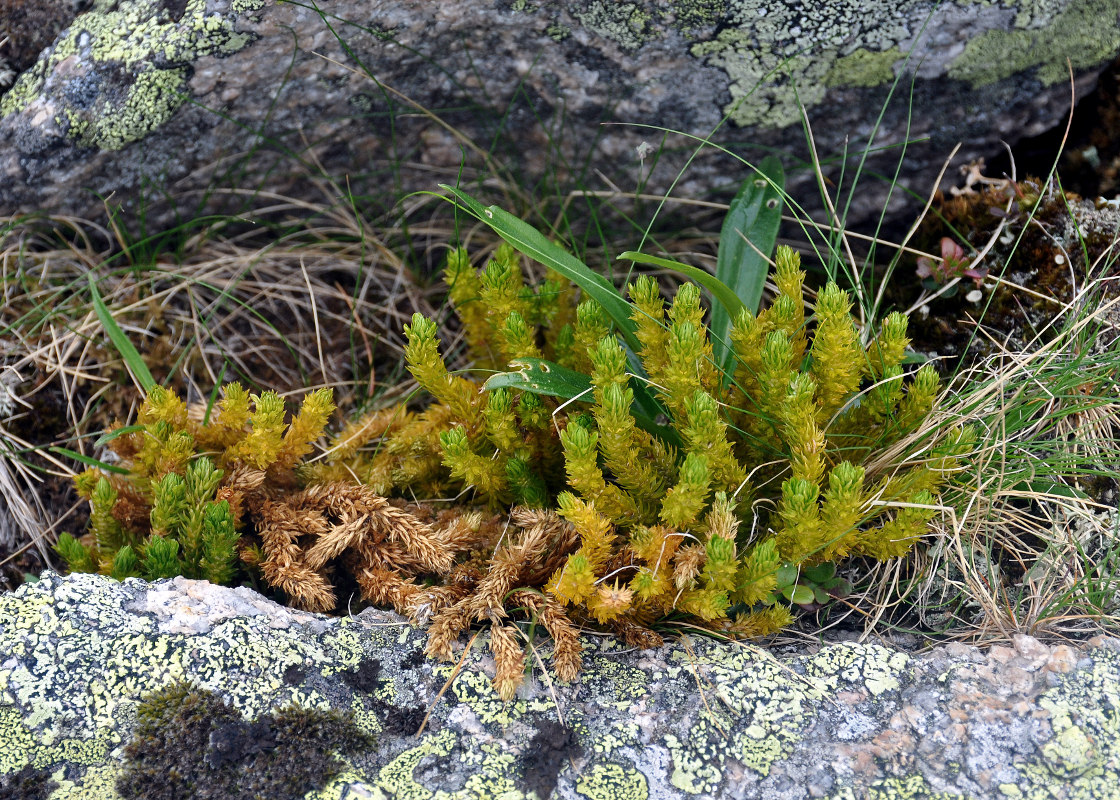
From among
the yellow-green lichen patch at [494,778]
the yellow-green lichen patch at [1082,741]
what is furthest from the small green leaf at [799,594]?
the yellow-green lichen patch at [494,778]

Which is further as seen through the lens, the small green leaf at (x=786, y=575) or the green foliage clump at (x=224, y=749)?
the small green leaf at (x=786, y=575)

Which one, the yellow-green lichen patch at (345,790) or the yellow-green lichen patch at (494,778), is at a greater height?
the yellow-green lichen patch at (345,790)

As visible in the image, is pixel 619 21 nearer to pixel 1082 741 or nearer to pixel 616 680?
pixel 616 680

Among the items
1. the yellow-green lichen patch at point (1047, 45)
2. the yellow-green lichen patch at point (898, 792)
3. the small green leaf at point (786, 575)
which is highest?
the yellow-green lichen patch at point (1047, 45)

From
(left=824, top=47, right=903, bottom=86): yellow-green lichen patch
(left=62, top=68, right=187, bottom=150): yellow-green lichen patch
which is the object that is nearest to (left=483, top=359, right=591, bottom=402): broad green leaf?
(left=824, top=47, right=903, bottom=86): yellow-green lichen patch

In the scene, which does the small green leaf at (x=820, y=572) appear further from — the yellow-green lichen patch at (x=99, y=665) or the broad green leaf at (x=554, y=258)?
the yellow-green lichen patch at (x=99, y=665)

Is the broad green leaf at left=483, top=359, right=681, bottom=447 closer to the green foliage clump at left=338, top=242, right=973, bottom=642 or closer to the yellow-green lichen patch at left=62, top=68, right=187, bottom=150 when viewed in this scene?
the green foliage clump at left=338, top=242, right=973, bottom=642

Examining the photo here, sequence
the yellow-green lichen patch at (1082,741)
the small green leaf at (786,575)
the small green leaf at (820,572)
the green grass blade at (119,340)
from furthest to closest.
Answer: the green grass blade at (119,340) < the small green leaf at (820,572) < the small green leaf at (786,575) < the yellow-green lichen patch at (1082,741)

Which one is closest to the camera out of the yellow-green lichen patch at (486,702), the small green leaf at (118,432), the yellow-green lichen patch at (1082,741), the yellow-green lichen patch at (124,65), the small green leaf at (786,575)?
the yellow-green lichen patch at (1082,741)
